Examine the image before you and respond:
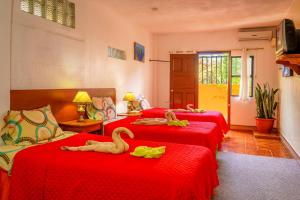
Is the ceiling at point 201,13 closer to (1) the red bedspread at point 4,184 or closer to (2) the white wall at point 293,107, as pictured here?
(2) the white wall at point 293,107

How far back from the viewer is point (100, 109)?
156 inches

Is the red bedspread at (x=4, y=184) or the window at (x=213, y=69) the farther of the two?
the window at (x=213, y=69)

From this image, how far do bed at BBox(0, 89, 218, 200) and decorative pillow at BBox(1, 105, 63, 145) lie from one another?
11.8 inches

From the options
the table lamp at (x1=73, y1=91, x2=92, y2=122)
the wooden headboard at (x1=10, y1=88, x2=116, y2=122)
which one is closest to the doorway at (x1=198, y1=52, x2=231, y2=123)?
the wooden headboard at (x1=10, y1=88, x2=116, y2=122)

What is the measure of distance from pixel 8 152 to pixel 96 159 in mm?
885

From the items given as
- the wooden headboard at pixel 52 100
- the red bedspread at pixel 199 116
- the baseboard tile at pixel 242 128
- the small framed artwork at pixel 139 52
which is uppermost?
the small framed artwork at pixel 139 52

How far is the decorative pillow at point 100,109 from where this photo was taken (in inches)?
150

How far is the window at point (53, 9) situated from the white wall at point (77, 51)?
8 centimetres

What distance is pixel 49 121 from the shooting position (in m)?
2.76

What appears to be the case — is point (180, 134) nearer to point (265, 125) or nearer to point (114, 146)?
point (114, 146)

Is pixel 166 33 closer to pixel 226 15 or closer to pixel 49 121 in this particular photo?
pixel 226 15

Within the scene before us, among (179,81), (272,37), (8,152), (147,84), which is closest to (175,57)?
(179,81)

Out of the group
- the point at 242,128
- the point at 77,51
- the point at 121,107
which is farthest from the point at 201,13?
the point at 242,128

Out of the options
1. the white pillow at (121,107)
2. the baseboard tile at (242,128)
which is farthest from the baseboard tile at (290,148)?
the white pillow at (121,107)
